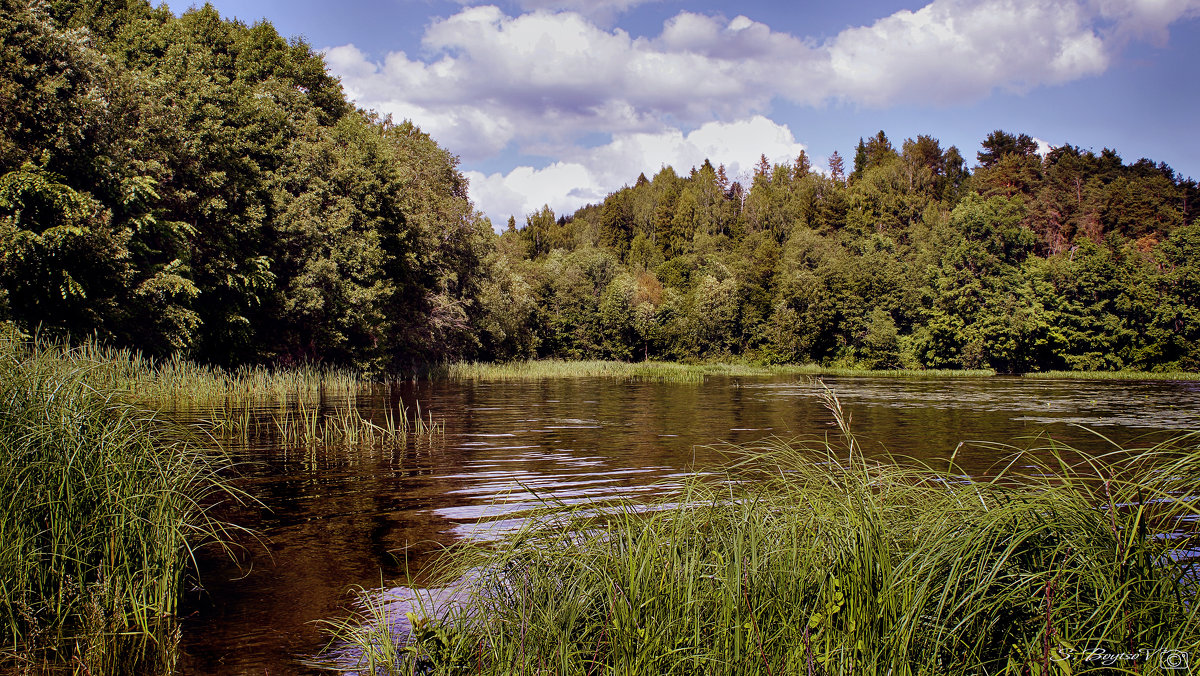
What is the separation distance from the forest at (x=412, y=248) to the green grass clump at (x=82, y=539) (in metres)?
11.1

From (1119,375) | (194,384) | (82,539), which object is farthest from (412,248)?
(1119,375)

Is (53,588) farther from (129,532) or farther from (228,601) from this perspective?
(228,601)

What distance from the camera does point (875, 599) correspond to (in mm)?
3543

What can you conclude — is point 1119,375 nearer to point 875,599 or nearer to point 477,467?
point 477,467

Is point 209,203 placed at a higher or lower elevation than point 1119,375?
higher

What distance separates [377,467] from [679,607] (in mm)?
9929

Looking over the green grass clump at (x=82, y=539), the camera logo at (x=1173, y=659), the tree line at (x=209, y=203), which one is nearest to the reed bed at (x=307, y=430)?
the tree line at (x=209, y=203)

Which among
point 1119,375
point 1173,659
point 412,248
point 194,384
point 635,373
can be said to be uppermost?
point 412,248

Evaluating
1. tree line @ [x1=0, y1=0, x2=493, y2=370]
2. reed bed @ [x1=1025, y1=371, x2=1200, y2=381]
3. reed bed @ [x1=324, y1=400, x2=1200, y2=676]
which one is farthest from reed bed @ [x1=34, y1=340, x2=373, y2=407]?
reed bed @ [x1=1025, y1=371, x2=1200, y2=381]

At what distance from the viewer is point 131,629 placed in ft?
16.2

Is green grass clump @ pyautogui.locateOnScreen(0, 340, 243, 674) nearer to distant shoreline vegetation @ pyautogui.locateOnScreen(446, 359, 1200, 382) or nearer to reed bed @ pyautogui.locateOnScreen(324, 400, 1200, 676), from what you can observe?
reed bed @ pyautogui.locateOnScreen(324, 400, 1200, 676)

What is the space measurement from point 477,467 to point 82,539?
7.80 metres

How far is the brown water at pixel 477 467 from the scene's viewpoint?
5.85 meters

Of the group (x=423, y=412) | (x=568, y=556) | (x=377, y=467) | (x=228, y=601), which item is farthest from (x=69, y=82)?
(x=568, y=556)
